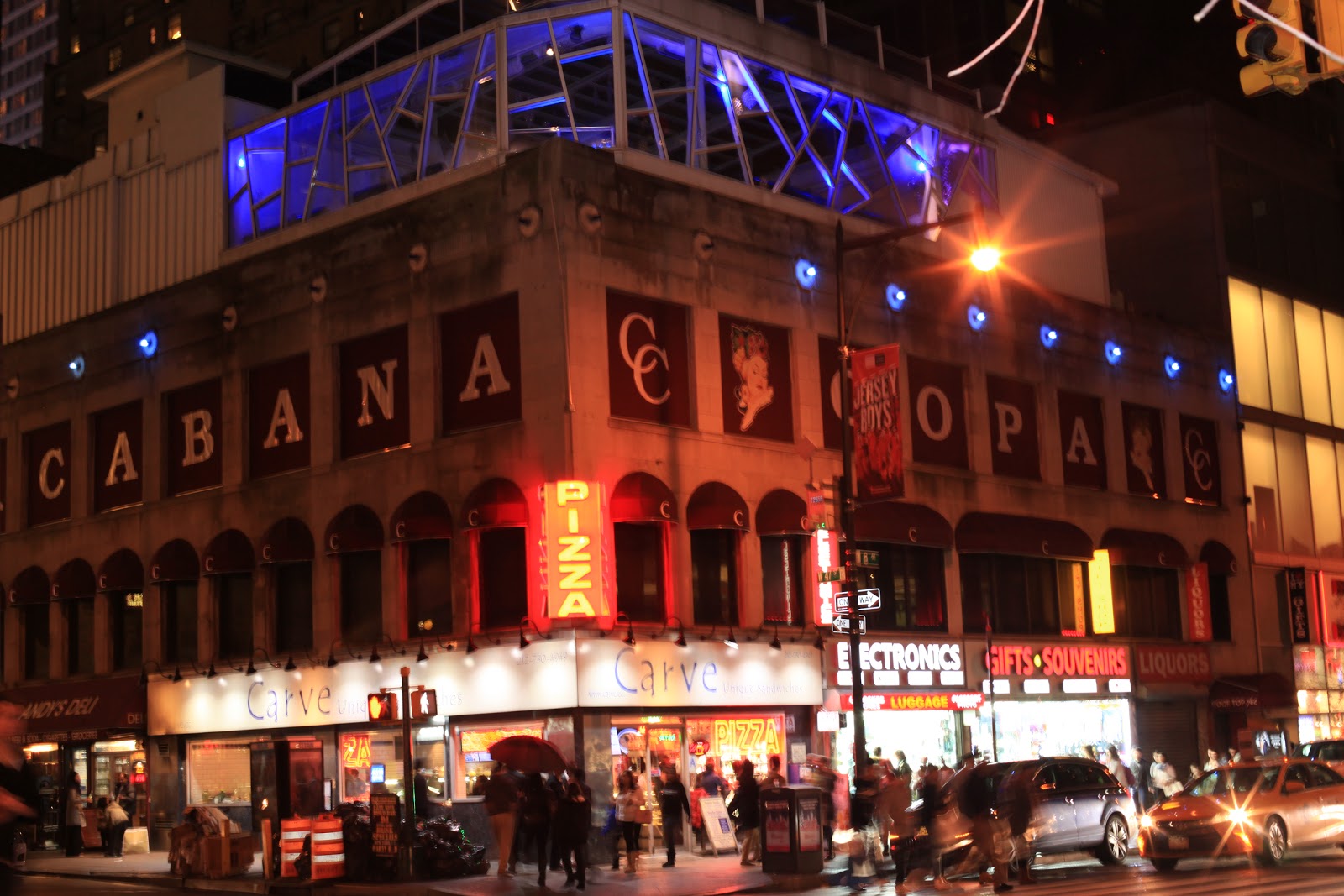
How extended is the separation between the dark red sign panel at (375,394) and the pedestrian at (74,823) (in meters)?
11.0

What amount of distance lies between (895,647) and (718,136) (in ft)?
56.8

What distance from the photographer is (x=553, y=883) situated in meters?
26.5

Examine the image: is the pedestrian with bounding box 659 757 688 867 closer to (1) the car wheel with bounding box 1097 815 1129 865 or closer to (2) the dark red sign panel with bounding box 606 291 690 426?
(2) the dark red sign panel with bounding box 606 291 690 426

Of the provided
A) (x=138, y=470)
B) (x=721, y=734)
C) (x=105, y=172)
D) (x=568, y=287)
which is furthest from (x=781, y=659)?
(x=105, y=172)

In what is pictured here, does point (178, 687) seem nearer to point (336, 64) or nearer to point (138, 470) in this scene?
point (138, 470)

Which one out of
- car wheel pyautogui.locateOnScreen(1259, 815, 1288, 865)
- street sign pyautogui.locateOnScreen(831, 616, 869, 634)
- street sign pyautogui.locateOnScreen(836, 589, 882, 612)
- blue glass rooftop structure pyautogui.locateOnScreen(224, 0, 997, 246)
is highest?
blue glass rooftop structure pyautogui.locateOnScreen(224, 0, 997, 246)

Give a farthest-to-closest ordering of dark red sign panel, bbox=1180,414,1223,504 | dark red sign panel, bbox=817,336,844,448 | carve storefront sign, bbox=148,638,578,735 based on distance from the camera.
Answer: dark red sign panel, bbox=1180,414,1223,504
dark red sign panel, bbox=817,336,844,448
carve storefront sign, bbox=148,638,578,735

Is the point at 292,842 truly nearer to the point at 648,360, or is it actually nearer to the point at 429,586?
the point at 429,586

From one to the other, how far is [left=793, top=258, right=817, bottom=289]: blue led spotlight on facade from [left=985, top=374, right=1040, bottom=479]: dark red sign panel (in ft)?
23.6

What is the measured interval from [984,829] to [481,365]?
50.0 ft

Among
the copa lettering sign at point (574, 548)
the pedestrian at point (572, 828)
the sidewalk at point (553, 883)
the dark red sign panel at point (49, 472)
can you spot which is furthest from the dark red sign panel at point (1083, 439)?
the dark red sign panel at point (49, 472)

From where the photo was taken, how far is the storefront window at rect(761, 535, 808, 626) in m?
34.3

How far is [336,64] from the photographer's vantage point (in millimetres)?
41219

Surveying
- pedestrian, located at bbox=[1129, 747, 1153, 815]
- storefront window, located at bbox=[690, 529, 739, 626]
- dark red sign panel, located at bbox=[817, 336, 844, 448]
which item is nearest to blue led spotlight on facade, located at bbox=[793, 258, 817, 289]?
dark red sign panel, located at bbox=[817, 336, 844, 448]
